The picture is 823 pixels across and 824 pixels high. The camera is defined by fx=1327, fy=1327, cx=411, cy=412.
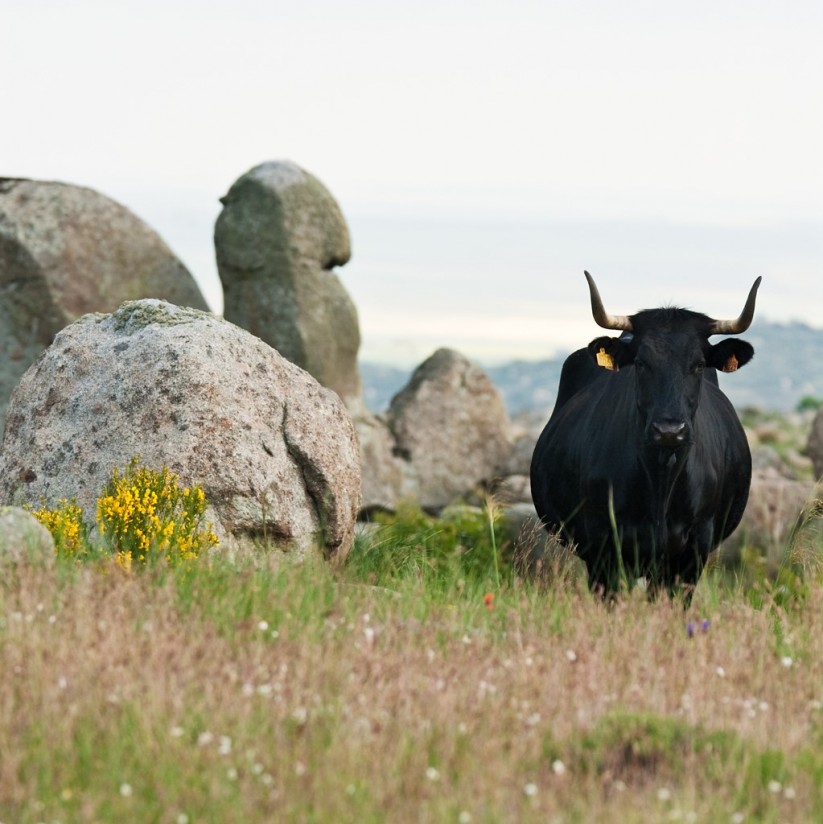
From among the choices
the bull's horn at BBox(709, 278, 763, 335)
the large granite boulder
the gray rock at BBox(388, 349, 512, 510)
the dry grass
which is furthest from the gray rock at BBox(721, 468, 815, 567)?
the large granite boulder

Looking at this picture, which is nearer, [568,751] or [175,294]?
[568,751]

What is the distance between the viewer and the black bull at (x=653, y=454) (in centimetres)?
1038

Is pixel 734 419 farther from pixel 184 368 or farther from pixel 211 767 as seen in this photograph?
pixel 211 767

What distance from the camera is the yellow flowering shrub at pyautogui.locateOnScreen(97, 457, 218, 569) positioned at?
987cm

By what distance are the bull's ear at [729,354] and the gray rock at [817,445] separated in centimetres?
1436

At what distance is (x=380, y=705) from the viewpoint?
22.7 feet

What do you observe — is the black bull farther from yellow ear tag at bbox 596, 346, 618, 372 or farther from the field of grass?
the field of grass

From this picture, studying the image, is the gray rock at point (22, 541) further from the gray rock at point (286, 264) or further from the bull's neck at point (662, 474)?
the gray rock at point (286, 264)

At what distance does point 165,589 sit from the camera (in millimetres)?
7992

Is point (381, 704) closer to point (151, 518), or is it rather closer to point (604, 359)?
point (151, 518)

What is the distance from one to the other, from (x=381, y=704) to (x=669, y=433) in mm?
3974

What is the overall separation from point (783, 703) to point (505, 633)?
176cm

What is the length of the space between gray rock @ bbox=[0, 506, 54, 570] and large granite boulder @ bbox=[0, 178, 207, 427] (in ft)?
41.6

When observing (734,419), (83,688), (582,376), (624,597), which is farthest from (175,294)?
(83,688)
